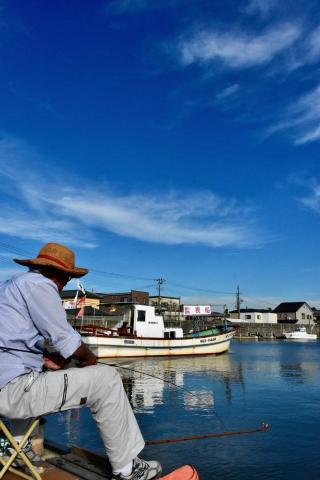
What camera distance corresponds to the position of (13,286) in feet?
9.87

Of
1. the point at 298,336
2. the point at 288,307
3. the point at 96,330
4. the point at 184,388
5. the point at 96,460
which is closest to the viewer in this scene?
the point at 96,460

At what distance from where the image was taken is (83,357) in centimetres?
311

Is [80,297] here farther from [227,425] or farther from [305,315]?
[305,315]

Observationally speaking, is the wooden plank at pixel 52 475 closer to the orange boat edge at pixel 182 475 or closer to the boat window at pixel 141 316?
the orange boat edge at pixel 182 475

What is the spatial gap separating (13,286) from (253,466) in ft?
18.0

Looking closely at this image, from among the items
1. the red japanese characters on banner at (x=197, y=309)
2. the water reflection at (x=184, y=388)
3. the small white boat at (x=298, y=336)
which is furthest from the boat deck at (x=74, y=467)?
the small white boat at (x=298, y=336)

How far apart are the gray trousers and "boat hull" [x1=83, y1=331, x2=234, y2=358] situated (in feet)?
78.2

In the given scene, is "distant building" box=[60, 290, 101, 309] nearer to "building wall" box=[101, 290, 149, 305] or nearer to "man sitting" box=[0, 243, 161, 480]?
"building wall" box=[101, 290, 149, 305]

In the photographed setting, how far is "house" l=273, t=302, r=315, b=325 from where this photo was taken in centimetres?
9862

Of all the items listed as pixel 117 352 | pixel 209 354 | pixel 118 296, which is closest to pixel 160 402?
pixel 117 352

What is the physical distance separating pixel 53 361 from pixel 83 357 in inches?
13.9

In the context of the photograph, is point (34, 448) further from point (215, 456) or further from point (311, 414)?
point (311, 414)

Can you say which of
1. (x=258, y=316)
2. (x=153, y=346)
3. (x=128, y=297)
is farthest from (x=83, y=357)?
(x=258, y=316)

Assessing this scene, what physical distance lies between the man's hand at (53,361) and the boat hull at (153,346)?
23529mm
